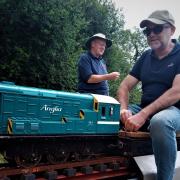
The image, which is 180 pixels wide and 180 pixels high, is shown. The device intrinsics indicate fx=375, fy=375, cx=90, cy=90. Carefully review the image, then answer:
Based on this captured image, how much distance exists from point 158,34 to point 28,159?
200 cm

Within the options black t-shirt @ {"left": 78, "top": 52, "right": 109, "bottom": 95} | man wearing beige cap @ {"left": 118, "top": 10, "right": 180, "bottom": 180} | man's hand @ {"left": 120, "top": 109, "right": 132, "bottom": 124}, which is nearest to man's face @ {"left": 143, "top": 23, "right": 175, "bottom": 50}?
man wearing beige cap @ {"left": 118, "top": 10, "right": 180, "bottom": 180}

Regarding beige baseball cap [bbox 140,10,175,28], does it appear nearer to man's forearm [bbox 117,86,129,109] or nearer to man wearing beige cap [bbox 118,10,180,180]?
man wearing beige cap [bbox 118,10,180,180]

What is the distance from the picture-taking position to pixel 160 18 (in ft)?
13.9

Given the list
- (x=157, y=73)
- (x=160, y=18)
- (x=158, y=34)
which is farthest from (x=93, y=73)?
(x=160, y=18)

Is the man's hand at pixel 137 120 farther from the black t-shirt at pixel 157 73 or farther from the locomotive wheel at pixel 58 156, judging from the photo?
the locomotive wheel at pixel 58 156

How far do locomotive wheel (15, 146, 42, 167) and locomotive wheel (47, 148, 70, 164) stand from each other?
15cm

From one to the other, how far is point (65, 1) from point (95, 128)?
20429 mm

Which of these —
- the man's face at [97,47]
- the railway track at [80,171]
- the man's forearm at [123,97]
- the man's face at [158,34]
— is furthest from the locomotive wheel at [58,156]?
the man's face at [97,47]

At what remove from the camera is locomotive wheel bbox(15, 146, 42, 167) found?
3863 millimetres

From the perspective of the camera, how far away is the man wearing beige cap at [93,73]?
527cm

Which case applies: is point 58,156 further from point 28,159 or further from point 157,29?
point 157,29

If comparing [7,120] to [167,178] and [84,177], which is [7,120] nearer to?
[84,177]

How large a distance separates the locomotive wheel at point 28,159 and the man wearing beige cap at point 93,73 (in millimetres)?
1607

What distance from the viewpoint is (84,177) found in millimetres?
4172
